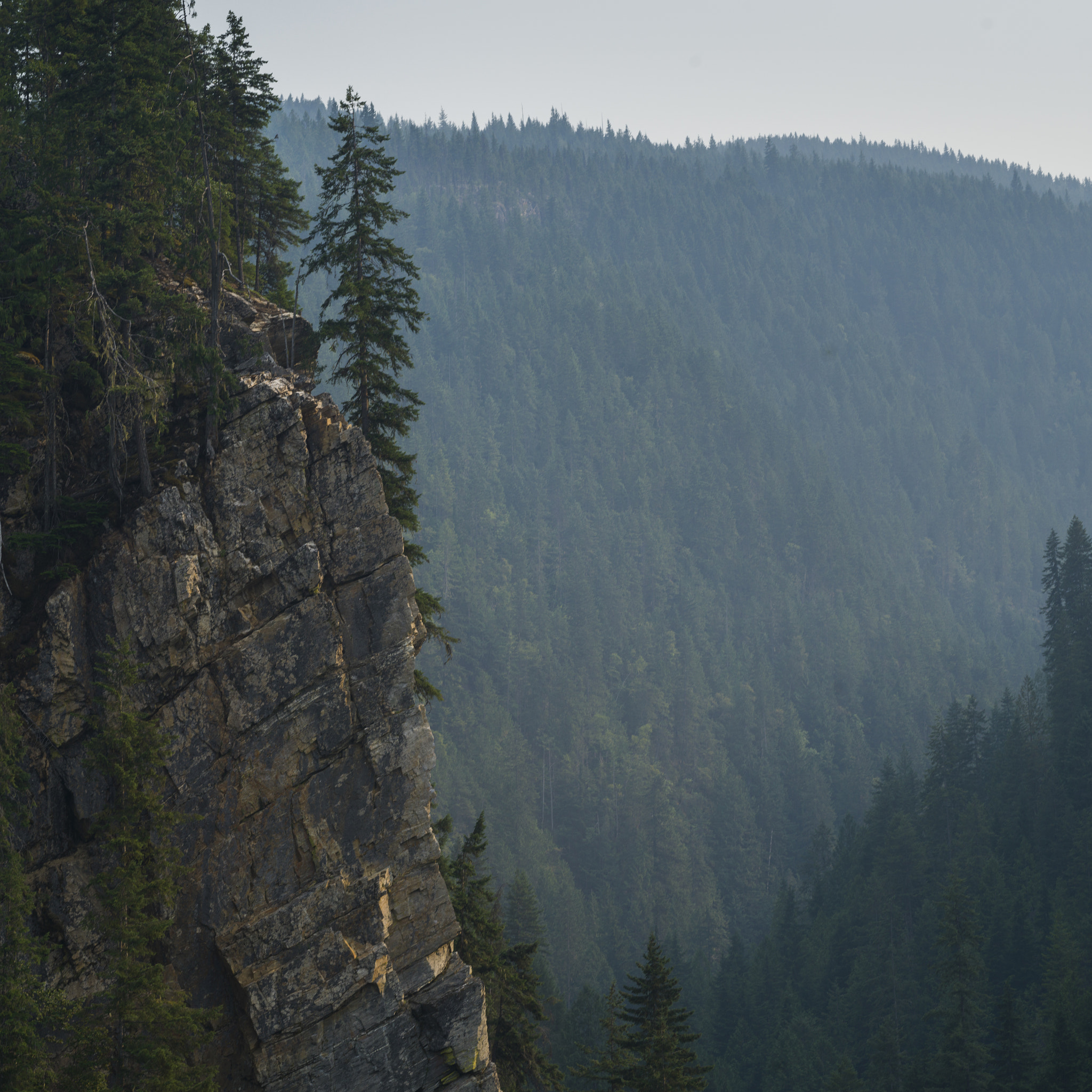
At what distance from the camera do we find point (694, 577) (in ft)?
558

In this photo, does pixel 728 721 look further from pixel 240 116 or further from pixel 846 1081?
pixel 240 116

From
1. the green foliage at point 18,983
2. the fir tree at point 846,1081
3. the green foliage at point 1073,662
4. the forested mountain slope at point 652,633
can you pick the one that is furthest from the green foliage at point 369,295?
the forested mountain slope at point 652,633

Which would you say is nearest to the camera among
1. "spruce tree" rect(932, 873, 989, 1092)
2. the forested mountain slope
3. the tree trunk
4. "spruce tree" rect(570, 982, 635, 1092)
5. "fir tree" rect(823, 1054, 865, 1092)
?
the tree trunk

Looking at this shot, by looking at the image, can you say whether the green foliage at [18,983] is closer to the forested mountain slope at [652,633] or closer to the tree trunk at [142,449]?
the tree trunk at [142,449]

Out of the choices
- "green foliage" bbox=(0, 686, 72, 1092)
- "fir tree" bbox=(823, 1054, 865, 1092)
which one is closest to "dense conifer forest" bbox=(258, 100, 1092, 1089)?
"fir tree" bbox=(823, 1054, 865, 1092)

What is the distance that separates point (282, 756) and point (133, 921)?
15.9 ft

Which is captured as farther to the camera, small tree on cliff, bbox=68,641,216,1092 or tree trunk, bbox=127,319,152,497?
tree trunk, bbox=127,319,152,497

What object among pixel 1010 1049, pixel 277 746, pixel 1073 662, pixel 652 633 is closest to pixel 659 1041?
pixel 277 746

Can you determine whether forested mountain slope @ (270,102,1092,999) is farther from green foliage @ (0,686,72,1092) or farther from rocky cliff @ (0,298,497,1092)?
green foliage @ (0,686,72,1092)

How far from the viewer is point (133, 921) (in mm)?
17625

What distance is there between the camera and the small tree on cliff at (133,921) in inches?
680

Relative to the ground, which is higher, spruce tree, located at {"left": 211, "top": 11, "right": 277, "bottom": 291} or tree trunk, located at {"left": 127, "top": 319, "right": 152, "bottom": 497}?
spruce tree, located at {"left": 211, "top": 11, "right": 277, "bottom": 291}

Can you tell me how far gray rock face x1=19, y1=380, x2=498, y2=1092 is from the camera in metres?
20.5

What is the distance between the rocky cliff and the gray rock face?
1.6 inches
